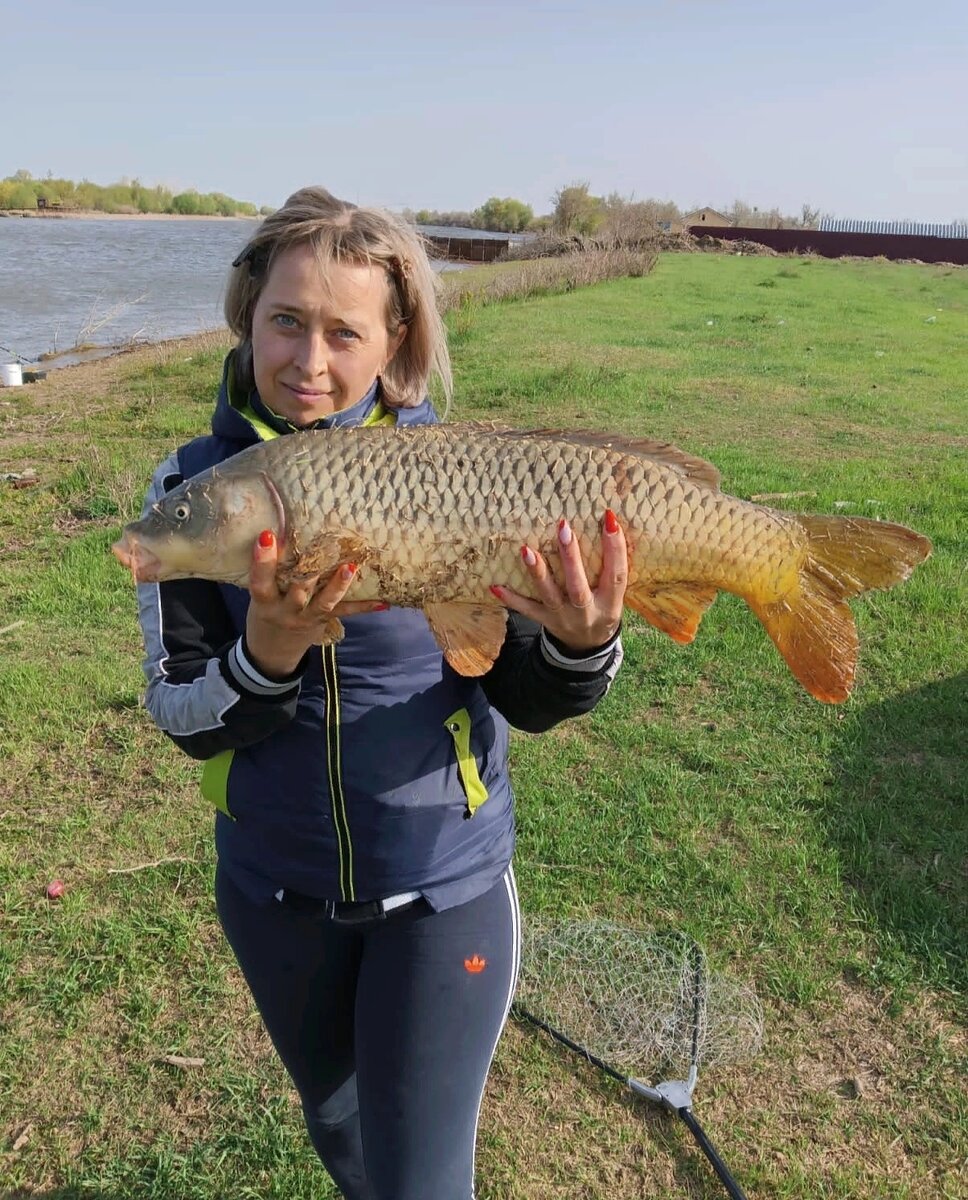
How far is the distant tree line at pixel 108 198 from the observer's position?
60.2 meters

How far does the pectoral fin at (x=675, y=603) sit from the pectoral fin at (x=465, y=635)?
281mm

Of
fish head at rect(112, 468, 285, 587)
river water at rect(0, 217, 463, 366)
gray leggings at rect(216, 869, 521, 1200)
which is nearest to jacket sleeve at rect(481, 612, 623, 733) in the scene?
gray leggings at rect(216, 869, 521, 1200)

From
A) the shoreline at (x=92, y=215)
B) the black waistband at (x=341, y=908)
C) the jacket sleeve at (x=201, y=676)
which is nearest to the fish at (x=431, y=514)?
the jacket sleeve at (x=201, y=676)

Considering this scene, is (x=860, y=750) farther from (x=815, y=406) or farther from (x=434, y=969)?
(x=815, y=406)

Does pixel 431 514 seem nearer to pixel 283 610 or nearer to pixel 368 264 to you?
pixel 283 610

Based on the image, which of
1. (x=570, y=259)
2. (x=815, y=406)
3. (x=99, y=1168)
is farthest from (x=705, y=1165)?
(x=570, y=259)

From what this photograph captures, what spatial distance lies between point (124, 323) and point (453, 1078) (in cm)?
1898

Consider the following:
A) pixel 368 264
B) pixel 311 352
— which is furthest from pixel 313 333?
pixel 368 264

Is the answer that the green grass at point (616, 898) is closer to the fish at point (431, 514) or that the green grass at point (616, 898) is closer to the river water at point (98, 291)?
the fish at point (431, 514)

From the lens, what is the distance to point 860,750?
12.0ft

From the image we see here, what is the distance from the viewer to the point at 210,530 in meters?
1.51

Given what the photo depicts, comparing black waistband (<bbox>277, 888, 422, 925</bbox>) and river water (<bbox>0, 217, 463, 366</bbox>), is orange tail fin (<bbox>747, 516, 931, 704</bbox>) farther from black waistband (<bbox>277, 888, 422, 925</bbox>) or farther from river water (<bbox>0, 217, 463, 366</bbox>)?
river water (<bbox>0, 217, 463, 366</bbox>)

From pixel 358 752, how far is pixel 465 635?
0.25 m

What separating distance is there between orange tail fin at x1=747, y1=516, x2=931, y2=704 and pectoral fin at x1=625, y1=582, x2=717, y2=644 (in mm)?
103
